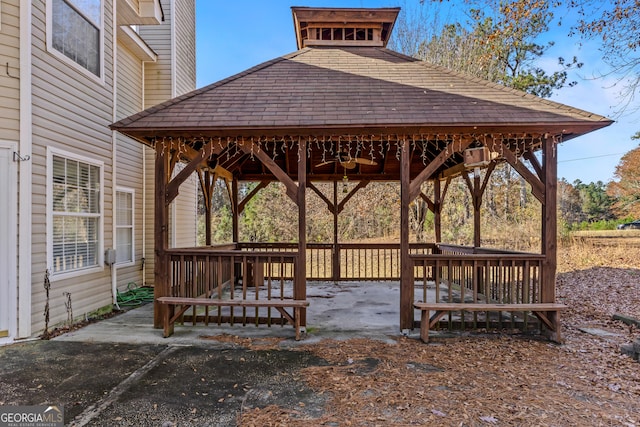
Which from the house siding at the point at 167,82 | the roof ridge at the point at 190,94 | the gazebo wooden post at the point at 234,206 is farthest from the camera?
the gazebo wooden post at the point at 234,206

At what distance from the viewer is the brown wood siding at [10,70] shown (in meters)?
4.21

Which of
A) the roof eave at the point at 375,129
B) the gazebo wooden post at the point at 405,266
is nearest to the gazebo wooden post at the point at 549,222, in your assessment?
the roof eave at the point at 375,129

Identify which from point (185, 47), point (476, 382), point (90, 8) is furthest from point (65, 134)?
point (476, 382)

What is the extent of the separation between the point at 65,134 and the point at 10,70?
0.99 m

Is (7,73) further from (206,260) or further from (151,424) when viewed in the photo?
(151,424)

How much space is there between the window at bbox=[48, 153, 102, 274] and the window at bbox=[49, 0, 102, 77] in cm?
151

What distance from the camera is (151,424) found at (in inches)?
106

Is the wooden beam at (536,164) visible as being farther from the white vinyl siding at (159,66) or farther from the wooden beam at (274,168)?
the white vinyl siding at (159,66)

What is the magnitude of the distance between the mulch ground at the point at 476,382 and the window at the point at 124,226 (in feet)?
13.0

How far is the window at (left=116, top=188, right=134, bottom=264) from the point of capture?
7.05m

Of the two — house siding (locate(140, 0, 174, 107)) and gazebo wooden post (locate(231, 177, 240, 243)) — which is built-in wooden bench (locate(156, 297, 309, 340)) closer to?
gazebo wooden post (locate(231, 177, 240, 243))

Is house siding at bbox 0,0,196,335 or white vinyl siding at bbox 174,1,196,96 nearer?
house siding at bbox 0,0,196,335

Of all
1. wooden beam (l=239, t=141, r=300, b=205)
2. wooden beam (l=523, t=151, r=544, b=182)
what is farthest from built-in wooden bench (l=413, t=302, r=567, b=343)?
wooden beam (l=239, t=141, r=300, b=205)

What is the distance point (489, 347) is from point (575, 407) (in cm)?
145
